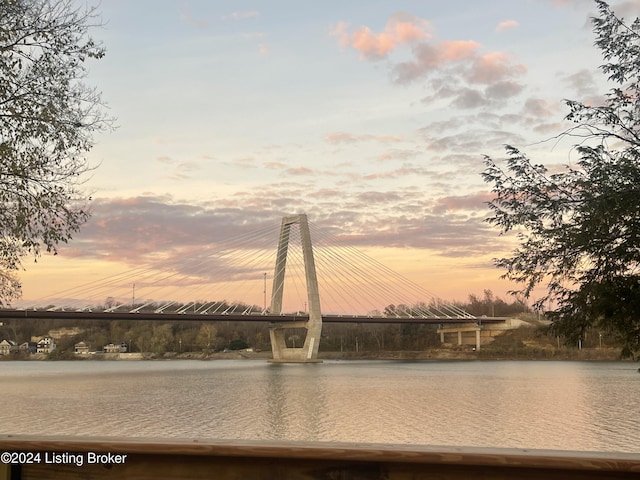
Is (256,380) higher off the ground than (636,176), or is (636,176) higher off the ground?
(636,176)

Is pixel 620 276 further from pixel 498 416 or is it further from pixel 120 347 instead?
pixel 120 347

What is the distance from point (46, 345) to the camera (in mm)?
164250

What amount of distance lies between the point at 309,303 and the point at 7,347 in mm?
125718

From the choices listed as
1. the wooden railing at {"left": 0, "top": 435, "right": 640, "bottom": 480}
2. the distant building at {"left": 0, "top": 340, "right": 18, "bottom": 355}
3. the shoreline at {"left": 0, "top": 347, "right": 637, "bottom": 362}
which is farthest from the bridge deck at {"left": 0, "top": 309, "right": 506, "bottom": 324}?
the distant building at {"left": 0, "top": 340, "right": 18, "bottom": 355}

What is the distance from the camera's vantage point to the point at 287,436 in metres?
22.2

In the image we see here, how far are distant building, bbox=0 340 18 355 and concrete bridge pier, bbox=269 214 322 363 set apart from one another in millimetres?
108943

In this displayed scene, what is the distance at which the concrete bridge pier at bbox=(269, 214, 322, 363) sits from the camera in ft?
238

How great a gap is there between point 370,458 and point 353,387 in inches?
1675

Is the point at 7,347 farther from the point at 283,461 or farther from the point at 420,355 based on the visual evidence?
the point at 283,461

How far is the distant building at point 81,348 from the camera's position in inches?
5822

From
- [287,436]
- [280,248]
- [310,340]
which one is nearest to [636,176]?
[287,436]

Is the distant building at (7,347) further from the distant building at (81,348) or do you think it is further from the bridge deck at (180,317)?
the bridge deck at (180,317)

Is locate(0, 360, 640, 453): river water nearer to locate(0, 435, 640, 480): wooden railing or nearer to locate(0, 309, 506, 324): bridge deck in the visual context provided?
locate(0, 309, 506, 324): bridge deck

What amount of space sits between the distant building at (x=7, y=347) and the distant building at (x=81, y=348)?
24359 mm
